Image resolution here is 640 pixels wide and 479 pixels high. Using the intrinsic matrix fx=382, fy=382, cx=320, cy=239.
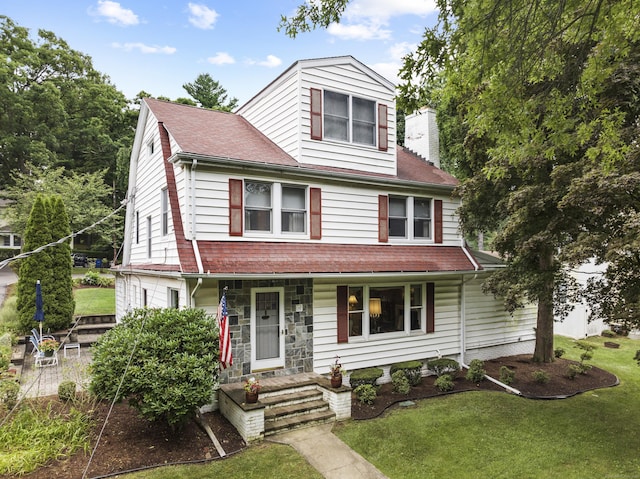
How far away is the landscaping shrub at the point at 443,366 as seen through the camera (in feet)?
34.8

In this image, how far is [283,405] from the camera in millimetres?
7867

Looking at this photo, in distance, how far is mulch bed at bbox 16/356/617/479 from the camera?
583 cm

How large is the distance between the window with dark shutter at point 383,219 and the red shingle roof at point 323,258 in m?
0.28

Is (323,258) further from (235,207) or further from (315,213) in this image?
(235,207)

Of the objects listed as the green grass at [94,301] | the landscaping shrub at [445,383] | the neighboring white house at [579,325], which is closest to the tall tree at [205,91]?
the green grass at [94,301]

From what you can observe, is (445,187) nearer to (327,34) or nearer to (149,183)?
(327,34)

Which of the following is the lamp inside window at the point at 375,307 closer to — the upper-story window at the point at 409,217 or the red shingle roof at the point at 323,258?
the red shingle roof at the point at 323,258

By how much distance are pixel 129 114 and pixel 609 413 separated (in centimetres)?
4124

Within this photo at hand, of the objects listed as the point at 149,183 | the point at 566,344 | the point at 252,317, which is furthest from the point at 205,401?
the point at 566,344

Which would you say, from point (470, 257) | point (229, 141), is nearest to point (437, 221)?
point (470, 257)

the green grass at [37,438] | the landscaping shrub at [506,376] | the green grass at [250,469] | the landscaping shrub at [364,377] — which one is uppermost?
the green grass at [37,438]

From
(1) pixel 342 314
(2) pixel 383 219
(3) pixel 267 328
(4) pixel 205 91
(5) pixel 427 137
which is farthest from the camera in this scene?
(4) pixel 205 91

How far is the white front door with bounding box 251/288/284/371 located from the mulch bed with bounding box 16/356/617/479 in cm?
147

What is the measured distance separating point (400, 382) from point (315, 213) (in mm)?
4703
